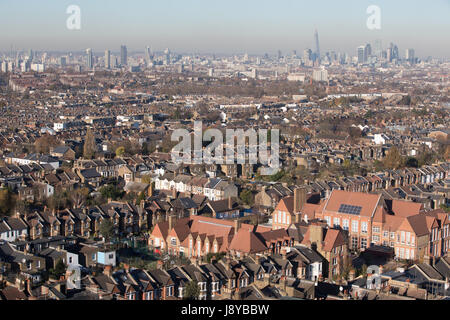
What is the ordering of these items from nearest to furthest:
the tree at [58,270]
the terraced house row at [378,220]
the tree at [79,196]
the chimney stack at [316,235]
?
the tree at [58,270], the chimney stack at [316,235], the terraced house row at [378,220], the tree at [79,196]

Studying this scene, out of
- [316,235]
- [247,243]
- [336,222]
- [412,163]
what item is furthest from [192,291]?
[412,163]

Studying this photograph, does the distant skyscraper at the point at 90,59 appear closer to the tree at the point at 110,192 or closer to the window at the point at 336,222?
the tree at the point at 110,192

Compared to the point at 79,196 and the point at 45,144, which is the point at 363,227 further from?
the point at 45,144

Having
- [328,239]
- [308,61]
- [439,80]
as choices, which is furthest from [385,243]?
[308,61]

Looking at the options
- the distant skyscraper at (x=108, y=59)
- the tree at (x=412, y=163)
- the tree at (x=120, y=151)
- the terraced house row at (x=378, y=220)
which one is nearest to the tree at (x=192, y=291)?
the terraced house row at (x=378, y=220)

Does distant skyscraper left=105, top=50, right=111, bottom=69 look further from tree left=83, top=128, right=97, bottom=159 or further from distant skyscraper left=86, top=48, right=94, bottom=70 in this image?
tree left=83, top=128, right=97, bottom=159
